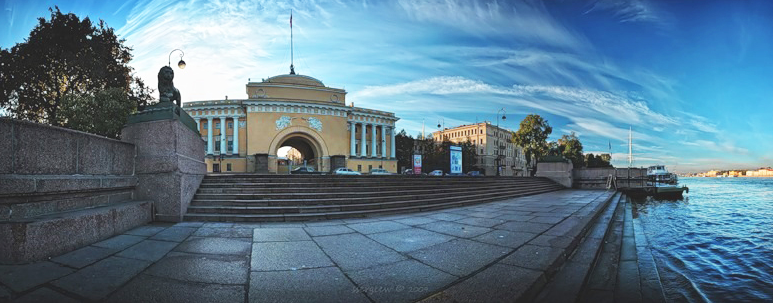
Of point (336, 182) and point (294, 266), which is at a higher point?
point (336, 182)

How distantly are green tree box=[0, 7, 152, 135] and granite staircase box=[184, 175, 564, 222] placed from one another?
18994 millimetres

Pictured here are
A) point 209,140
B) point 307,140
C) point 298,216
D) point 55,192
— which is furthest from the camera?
point 307,140

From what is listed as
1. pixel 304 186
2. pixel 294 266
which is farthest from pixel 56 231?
pixel 304 186

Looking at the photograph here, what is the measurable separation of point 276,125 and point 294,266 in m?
42.0

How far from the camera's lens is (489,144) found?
86.1 m

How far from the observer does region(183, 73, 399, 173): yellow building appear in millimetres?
42000

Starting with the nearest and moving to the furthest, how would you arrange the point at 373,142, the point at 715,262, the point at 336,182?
the point at 715,262
the point at 336,182
the point at 373,142

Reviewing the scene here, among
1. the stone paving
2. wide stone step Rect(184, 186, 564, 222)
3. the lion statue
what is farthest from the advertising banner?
the lion statue

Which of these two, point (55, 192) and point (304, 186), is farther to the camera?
point (304, 186)

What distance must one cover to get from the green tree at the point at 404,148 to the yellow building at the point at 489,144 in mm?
26250

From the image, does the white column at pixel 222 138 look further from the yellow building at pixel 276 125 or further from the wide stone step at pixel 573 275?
the wide stone step at pixel 573 275

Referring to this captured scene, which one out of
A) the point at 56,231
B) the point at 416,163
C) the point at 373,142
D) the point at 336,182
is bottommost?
the point at 56,231

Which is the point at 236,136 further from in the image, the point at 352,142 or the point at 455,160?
the point at 455,160

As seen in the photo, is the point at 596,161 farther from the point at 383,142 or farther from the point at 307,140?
the point at 307,140
